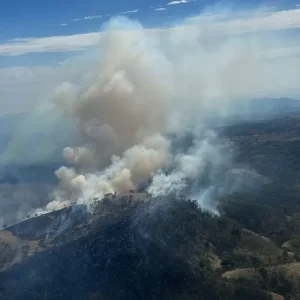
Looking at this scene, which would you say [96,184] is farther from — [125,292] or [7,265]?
[125,292]

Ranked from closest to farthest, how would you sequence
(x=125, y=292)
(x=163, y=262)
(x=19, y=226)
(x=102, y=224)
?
(x=125, y=292), (x=163, y=262), (x=102, y=224), (x=19, y=226)

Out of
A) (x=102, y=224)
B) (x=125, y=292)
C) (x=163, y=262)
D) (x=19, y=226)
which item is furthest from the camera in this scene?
(x=19, y=226)

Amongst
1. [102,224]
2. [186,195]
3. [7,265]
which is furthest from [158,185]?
[7,265]

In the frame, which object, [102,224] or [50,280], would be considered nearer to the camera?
[50,280]

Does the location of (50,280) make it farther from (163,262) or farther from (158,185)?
(158,185)

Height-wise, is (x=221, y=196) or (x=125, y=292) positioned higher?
(x=125, y=292)

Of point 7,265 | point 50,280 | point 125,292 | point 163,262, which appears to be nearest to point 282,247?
point 163,262

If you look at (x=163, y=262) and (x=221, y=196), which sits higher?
(x=163, y=262)

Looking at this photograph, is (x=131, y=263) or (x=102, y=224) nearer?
(x=131, y=263)

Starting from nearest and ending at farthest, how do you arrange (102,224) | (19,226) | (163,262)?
(163,262)
(102,224)
(19,226)
